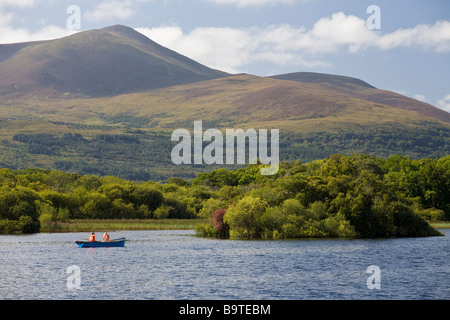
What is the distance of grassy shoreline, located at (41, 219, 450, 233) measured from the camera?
86.7 metres

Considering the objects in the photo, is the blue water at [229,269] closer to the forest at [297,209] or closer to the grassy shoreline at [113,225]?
the forest at [297,209]

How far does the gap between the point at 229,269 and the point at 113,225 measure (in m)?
45.5

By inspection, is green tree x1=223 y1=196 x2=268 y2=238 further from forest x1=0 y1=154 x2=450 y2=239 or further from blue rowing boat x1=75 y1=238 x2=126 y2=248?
blue rowing boat x1=75 y1=238 x2=126 y2=248

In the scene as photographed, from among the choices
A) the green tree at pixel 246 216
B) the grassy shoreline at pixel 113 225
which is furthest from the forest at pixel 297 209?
the grassy shoreline at pixel 113 225

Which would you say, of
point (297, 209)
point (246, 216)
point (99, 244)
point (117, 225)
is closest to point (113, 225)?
point (117, 225)

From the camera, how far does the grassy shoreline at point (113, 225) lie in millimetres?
86688

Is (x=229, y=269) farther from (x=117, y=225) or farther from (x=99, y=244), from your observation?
(x=117, y=225)

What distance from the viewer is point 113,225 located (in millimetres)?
89312

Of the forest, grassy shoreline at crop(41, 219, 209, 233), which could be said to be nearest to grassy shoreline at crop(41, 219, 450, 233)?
grassy shoreline at crop(41, 219, 209, 233)

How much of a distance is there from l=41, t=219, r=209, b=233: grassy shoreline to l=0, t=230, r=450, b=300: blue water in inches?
697

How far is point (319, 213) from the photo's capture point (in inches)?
2864
